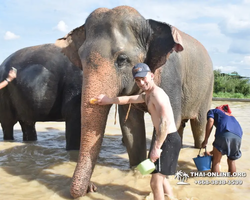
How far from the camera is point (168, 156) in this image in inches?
96.3

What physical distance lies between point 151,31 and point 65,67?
1767 millimetres

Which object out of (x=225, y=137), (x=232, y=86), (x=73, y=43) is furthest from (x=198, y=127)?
(x=232, y=86)

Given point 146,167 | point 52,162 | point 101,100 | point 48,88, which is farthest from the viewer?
point 48,88

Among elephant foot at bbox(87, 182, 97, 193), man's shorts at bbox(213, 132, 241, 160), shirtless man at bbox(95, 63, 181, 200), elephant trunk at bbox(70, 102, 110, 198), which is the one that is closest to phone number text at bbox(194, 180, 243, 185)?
man's shorts at bbox(213, 132, 241, 160)

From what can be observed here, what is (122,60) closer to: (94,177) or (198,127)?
(94,177)

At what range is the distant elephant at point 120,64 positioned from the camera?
2.58m

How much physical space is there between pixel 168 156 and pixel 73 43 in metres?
1.85

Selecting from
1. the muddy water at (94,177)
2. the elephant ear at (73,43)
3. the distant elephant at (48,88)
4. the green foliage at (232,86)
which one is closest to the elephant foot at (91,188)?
the muddy water at (94,177)

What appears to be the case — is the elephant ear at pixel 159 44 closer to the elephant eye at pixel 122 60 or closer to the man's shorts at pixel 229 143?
the elephant eye at pixel 122 60

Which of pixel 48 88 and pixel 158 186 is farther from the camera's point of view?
pixel 48 88

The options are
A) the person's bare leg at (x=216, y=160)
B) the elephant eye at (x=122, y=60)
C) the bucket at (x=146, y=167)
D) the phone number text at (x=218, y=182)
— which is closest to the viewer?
the bucket at (x=146, y=167)

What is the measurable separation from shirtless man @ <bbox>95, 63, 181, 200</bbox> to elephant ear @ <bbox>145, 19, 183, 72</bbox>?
636 mm

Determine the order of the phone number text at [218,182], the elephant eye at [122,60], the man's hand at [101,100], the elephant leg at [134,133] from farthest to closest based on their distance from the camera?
the elephant leg at [134,133] → the phone number text at [218,182] → the elephant eye at [122,60] → the man's hand at [101,100]

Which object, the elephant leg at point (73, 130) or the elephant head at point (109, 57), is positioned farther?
the elephant leg at point (73, 130)
